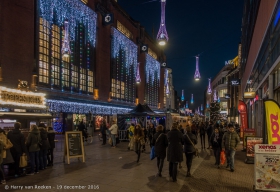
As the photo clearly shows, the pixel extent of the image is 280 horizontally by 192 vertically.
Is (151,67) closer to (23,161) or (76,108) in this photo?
(76,108)

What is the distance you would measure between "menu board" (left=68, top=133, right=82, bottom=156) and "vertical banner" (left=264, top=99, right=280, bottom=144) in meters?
7.35

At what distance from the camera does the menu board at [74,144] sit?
35.3 ft

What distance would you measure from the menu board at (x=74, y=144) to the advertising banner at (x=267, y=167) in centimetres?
714

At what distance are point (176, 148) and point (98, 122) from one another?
2788 cm

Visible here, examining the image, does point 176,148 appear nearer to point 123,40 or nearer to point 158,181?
point 158,181

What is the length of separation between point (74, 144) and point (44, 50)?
1601 centimetres

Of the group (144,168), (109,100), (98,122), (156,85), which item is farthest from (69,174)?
(156,85)

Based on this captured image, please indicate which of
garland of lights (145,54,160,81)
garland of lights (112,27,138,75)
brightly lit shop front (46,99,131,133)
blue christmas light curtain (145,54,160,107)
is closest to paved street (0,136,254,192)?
brightly lit shop front (46,99,131,133)

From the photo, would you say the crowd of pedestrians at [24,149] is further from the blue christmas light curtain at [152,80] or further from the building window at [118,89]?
the blue christmas light curtain at [152,80]

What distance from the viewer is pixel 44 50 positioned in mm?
24219

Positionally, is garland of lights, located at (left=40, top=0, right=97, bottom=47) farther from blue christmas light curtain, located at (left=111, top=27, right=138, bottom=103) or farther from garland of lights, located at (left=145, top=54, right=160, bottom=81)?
garland of lights, located at (left=145, top=54, right=160, bottom=81)

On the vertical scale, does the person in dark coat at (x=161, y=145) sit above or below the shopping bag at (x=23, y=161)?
above

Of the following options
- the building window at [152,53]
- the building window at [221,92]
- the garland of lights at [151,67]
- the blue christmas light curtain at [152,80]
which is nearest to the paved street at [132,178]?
the blue christmas light curtain at [152,80]

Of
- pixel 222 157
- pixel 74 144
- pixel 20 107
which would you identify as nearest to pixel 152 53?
pixel 20 107
